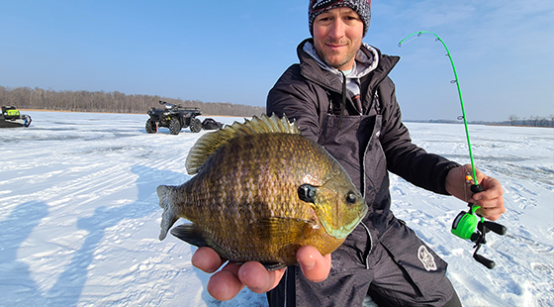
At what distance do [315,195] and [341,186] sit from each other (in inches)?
5.5

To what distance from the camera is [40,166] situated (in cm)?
598

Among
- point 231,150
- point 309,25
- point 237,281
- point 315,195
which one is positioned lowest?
point 237,281

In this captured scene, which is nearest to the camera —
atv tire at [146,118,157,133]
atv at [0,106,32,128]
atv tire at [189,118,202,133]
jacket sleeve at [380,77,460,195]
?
jacket sleeve at [380,77,460,195]

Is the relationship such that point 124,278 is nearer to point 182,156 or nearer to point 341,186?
Result: point 341,186

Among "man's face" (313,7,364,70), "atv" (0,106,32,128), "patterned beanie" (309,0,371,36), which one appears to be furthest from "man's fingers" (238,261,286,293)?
"atv" (0,106,32,128)

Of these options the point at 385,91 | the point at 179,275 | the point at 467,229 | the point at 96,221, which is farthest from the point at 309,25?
the point at 96,221

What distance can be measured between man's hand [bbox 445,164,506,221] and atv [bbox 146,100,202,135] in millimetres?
13427

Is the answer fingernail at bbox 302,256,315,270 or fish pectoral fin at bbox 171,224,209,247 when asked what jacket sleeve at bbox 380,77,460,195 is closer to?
fingernail at bbox 302,256,315,270

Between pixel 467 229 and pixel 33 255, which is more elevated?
pixel 467 229

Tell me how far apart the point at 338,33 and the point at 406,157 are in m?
1.34

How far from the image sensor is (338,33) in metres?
2.06

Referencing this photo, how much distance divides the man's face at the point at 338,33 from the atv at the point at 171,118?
12.6 metres

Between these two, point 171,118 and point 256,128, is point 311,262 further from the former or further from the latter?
point 171,118

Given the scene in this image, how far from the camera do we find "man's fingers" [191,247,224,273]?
1257 millimetres
